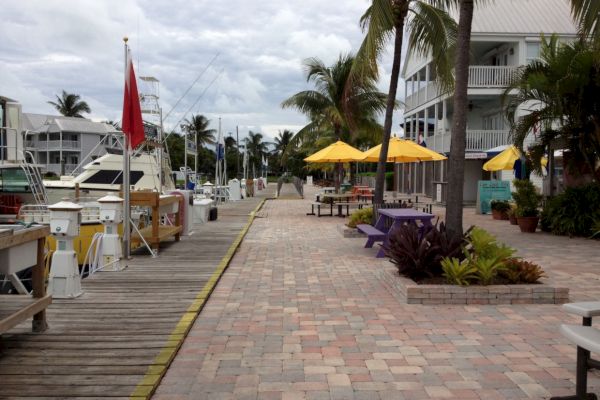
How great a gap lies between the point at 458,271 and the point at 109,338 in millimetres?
3786

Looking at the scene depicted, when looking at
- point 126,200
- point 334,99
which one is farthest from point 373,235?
point 334,99

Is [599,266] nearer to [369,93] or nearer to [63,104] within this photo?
[369,93]

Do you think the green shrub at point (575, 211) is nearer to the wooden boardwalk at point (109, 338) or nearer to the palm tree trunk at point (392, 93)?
the palm tree trunk at point (392, 93)

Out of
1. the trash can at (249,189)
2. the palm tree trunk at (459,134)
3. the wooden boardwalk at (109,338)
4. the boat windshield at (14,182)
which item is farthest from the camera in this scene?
the trash can at (249,189)

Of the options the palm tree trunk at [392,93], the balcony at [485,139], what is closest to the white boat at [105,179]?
the palm tree trunk at [392,93]

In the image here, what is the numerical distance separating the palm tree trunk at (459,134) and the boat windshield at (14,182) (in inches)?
397

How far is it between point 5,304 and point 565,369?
15.6 ft

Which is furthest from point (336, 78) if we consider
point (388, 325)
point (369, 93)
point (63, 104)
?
point (63, 104)

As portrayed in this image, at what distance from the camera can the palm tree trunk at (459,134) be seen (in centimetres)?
735

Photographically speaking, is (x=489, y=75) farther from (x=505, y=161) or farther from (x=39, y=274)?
(x=39, y=274)

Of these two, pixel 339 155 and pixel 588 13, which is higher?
pixel 588 13

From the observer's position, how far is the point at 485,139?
2694 centimetres

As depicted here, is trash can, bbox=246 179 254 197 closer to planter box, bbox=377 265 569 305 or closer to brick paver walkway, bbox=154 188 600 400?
brick paver walkway, bbox=154 188 600 400

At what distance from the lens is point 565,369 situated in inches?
166
